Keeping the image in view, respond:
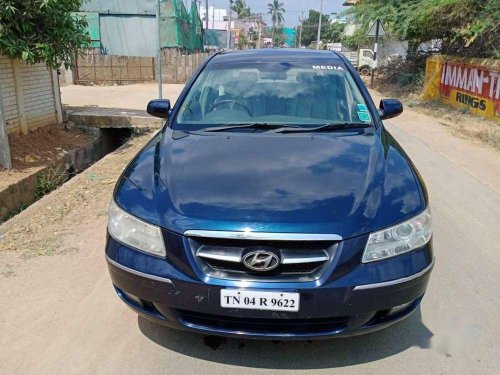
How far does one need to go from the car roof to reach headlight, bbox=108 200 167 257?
2099 millimetres

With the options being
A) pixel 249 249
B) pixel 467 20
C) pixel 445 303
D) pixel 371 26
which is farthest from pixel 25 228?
pixel 371 26

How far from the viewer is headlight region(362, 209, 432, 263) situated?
2330 millimetres

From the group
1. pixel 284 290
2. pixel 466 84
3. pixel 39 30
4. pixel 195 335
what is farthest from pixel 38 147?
pixel 466 84

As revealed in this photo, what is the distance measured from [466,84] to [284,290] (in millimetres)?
12416

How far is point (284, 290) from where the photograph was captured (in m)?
2.25

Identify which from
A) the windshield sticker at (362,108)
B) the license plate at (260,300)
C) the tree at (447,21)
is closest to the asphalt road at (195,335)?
the license plate at (260,300)

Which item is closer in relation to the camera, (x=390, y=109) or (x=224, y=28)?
(x=390, y=109)

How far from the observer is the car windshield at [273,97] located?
363cm

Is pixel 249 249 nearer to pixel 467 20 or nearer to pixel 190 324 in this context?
pixel 190 324

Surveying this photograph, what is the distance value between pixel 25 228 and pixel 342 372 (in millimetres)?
3505

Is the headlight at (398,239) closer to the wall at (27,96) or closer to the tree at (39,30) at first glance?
the tree at (39,30)

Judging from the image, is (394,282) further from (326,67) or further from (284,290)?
(326,67)

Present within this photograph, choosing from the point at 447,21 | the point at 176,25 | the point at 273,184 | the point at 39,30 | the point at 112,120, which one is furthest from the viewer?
the point at 176,25

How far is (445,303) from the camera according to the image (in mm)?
3293
